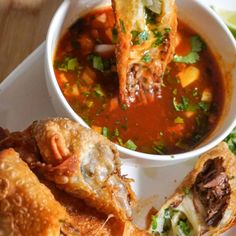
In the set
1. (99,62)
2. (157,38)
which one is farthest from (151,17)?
(99,62)

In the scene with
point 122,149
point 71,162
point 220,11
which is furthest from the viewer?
point 220,11

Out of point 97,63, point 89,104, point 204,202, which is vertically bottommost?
point 204,202

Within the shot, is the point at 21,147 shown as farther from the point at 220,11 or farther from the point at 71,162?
the point at 220,11

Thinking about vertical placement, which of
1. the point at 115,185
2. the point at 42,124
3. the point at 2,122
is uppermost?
the point at 42,124

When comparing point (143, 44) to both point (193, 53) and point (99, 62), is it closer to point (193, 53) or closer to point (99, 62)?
point (99, 62)

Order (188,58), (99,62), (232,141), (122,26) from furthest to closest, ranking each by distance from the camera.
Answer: (232,141) → (188,58) → (99,62) → (122,26)

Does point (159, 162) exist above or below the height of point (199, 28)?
below

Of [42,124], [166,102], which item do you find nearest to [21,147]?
[42,124]

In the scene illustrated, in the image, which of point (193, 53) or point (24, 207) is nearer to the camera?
point (24, 207)
